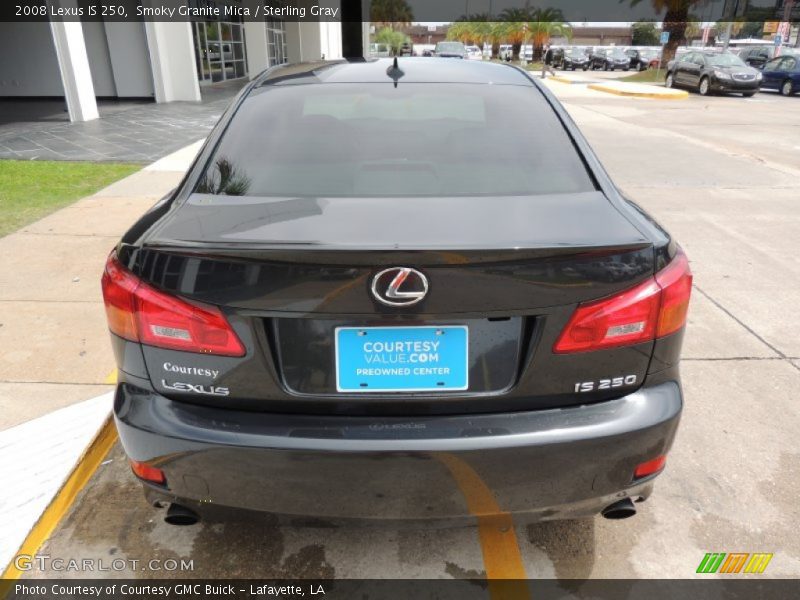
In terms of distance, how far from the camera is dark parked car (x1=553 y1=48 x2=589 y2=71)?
43.4 m

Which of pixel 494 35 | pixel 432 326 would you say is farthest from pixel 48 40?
pixel 494 35

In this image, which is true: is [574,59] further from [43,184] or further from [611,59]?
[43,184]

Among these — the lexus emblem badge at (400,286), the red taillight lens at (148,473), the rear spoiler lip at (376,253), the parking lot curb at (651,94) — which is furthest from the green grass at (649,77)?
the red taillight lens at (148,473)

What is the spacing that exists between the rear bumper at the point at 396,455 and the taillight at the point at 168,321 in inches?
7.6

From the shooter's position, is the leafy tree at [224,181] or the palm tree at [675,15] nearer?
the leafy tree at [224,181]

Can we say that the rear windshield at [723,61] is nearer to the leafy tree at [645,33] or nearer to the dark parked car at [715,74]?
the dark parked car at [715,74]

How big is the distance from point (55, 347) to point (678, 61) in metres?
28.0

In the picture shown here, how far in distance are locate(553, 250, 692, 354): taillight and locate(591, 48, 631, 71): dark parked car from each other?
46.2 metres

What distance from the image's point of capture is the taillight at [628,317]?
1.73m

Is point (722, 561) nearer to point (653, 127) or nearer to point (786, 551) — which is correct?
point (786, 551)

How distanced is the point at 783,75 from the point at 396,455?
97.1ft

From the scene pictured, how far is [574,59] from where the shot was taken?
43438mm

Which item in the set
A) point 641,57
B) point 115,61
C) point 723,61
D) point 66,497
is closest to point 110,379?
point 66,497

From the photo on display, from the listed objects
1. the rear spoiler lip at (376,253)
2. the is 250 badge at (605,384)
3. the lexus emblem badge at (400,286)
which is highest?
the rear spoiler lip at (376,253)
